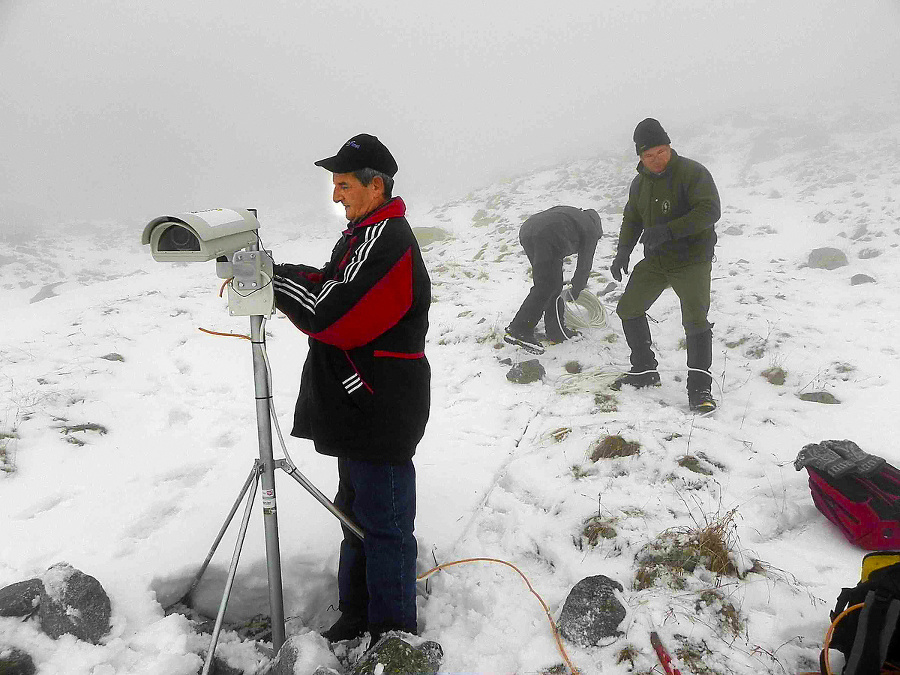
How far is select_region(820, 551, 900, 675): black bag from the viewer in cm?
162

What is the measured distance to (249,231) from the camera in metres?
1.85

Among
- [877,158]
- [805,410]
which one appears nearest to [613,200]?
[877,158]

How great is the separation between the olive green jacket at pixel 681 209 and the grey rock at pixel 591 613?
3216 mm

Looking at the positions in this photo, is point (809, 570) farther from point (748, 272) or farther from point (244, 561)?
point (748, 272)

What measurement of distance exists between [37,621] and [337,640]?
1327 millimetres

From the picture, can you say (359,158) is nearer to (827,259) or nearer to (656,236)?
(656,236)

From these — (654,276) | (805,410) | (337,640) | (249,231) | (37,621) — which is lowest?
(805,410)

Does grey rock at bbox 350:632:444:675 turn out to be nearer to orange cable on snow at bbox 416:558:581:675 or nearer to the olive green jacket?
orange cable on snow at bbox 416:558:581:675

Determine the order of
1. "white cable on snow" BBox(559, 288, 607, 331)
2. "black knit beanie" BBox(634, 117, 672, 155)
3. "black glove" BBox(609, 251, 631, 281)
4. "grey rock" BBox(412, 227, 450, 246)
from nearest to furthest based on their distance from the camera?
1. "black knit beanie" BBox(634, 117, 672, 155)
2. "black glove" BBox(609, 251, 631, 281)
3. "white cable on snow" BBox(559, 288, 607, 331)
4. "grey rock" BBox(412, 227, 450, 246)

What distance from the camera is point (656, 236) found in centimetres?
435

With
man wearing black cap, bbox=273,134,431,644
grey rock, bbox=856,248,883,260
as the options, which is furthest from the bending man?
grey rock, bbox=856,248,883,260

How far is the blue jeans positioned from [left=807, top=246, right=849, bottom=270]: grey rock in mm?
Answer: 10012

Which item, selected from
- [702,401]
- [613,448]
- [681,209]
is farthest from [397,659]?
[681,209]

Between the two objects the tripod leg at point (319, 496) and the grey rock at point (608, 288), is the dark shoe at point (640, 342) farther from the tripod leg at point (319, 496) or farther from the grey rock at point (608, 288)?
the tripod leg at point (319, 496)
